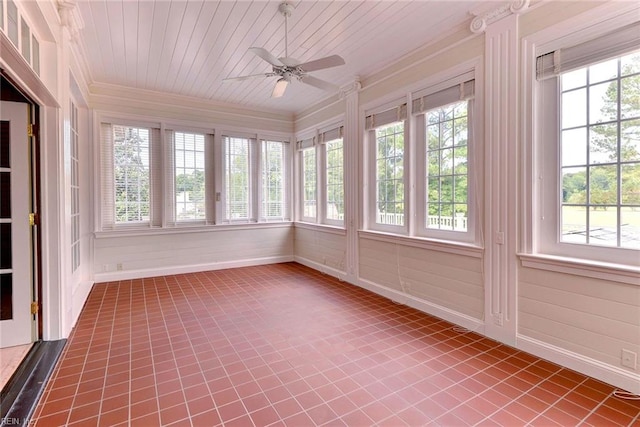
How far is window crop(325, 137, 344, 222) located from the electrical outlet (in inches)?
141

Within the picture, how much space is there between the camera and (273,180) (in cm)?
629

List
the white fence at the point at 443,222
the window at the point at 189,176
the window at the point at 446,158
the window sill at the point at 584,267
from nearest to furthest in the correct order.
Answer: the window sill at the point at 584,267 → the window at the point at 446,158 → the white fence at the point at 443,222 → the window at the point at 189,176

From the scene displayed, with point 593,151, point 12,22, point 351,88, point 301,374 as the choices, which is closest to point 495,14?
point 593,151

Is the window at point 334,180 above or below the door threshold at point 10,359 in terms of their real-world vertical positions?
above

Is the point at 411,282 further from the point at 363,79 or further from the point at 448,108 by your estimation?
the point at 363,79

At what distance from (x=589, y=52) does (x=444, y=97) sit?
3.98 feet

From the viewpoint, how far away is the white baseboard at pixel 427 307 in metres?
3.09

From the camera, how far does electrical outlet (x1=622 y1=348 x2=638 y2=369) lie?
6.96 ft

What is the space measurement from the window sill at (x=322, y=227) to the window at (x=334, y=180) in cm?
18

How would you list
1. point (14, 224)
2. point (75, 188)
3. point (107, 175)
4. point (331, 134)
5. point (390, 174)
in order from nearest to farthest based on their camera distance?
1. point (14, 224)
2. point (75, 188)
3. point (390, 174)
4. point (107, 175)
5. point (331, 134)

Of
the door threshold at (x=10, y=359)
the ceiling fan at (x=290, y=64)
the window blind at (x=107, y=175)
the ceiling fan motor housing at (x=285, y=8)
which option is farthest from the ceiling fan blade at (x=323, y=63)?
the window blind at (x=107, y=175)

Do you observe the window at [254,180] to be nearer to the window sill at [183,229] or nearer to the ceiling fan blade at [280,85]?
the window sill at [183,229]

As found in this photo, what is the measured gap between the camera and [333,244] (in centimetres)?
528

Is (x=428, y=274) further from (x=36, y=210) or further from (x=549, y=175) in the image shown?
(x=36, y=210)
